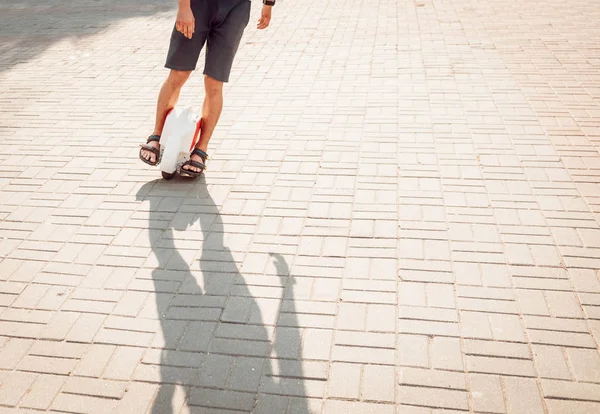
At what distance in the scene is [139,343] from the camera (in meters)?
2.99

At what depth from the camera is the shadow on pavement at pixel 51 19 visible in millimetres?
8617

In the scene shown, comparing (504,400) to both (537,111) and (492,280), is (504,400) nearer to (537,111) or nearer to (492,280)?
(492,280)

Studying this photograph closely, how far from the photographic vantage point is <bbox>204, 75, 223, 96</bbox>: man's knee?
14.8 feet

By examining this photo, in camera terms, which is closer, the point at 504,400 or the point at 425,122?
the point at 504,400

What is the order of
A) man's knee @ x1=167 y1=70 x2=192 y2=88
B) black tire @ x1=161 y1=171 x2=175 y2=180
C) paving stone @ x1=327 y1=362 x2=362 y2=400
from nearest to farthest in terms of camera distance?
paving stone @ x1=327 y1=362 x2=362 y2=400 → man's knee @ x1=167 y1=70 x2=192 y2=88 → black tire @ x1=161 y1=171 x2=175 y2=180

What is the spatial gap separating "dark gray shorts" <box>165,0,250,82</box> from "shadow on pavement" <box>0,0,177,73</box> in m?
4.73

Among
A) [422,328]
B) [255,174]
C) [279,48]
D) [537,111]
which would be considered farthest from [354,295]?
[279,48]

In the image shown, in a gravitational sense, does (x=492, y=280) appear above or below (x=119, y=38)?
above

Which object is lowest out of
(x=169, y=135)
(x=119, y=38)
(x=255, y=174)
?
(x=119, y=38)

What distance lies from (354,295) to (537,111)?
3.49 m

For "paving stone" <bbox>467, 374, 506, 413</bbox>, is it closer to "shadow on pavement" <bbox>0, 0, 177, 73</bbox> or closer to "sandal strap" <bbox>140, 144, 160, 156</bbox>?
"sandal strap" <bbox>140, 144, 160, 156</bbox>

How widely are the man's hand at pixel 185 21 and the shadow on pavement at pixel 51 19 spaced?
196 inches

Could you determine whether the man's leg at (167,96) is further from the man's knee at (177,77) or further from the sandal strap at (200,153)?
the sandal strap at (200,153)

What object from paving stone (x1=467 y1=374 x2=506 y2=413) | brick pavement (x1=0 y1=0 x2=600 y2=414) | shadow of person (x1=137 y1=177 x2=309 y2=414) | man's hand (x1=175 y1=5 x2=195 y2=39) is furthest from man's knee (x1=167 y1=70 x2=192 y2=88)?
paving stone (x1=467 y1=374 x2=506 y2=413)
